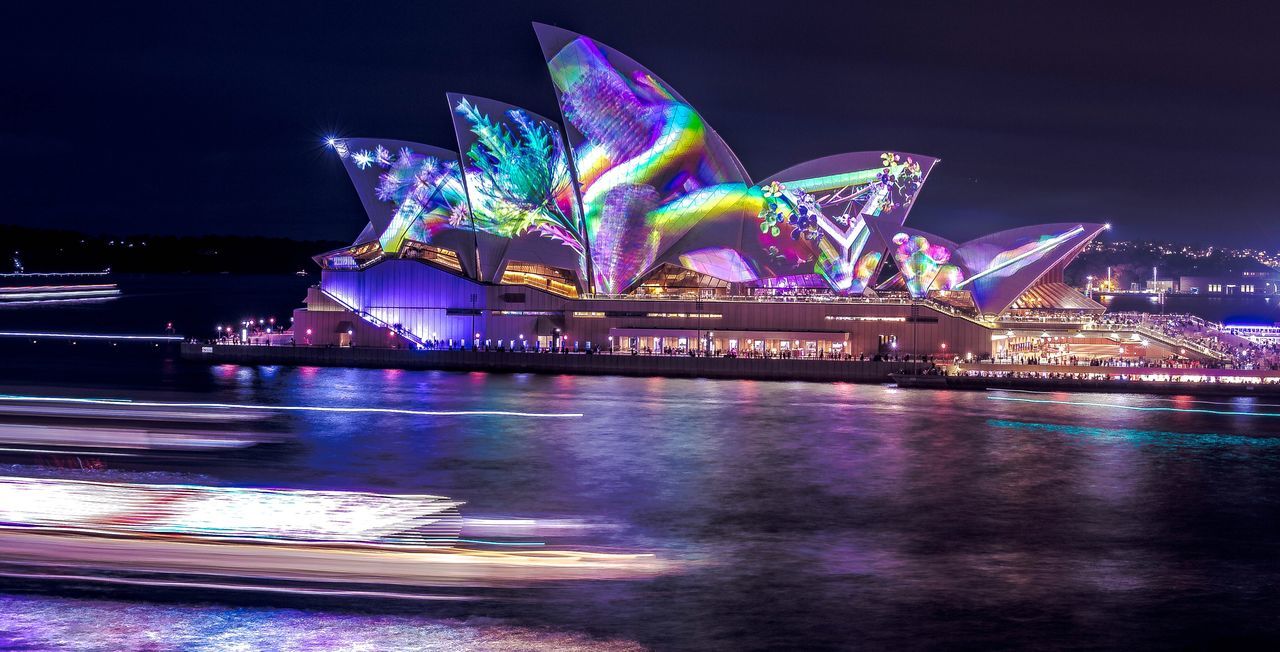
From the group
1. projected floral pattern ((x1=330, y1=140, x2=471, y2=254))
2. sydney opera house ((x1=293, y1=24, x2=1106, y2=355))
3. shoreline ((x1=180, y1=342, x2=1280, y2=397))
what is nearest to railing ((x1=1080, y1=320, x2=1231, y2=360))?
sydney opera house ((x1=293, y1=24, x2=1106, y2=355))

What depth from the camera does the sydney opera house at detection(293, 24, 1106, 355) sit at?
49.8 metres

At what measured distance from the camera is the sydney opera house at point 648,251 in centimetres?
4981

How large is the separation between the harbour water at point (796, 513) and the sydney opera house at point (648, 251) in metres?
9.64

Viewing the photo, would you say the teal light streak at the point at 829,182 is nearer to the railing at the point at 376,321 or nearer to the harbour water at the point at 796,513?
the harbour water at the point at 796,513

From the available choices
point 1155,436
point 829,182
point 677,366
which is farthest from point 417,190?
point 1155,436

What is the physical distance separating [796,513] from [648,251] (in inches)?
1261

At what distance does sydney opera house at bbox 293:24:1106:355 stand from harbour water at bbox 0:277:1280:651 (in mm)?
9643

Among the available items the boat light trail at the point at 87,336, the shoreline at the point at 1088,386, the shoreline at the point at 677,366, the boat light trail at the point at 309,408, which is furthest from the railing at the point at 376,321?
the shoreline at the point at 1088,386

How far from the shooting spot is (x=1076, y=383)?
43.0 meters

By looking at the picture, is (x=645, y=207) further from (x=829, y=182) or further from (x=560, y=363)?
(x=829, y=182)

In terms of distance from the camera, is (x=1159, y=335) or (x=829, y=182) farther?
(x=829, y=182)

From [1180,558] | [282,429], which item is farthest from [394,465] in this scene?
[1180,558]

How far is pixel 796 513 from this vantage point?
20.9m

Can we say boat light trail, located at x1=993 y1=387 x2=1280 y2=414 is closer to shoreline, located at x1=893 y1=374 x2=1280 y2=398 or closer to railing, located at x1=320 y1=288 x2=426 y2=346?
shoreline, located at x1=893 y1=374 x2=1280 y2=398
